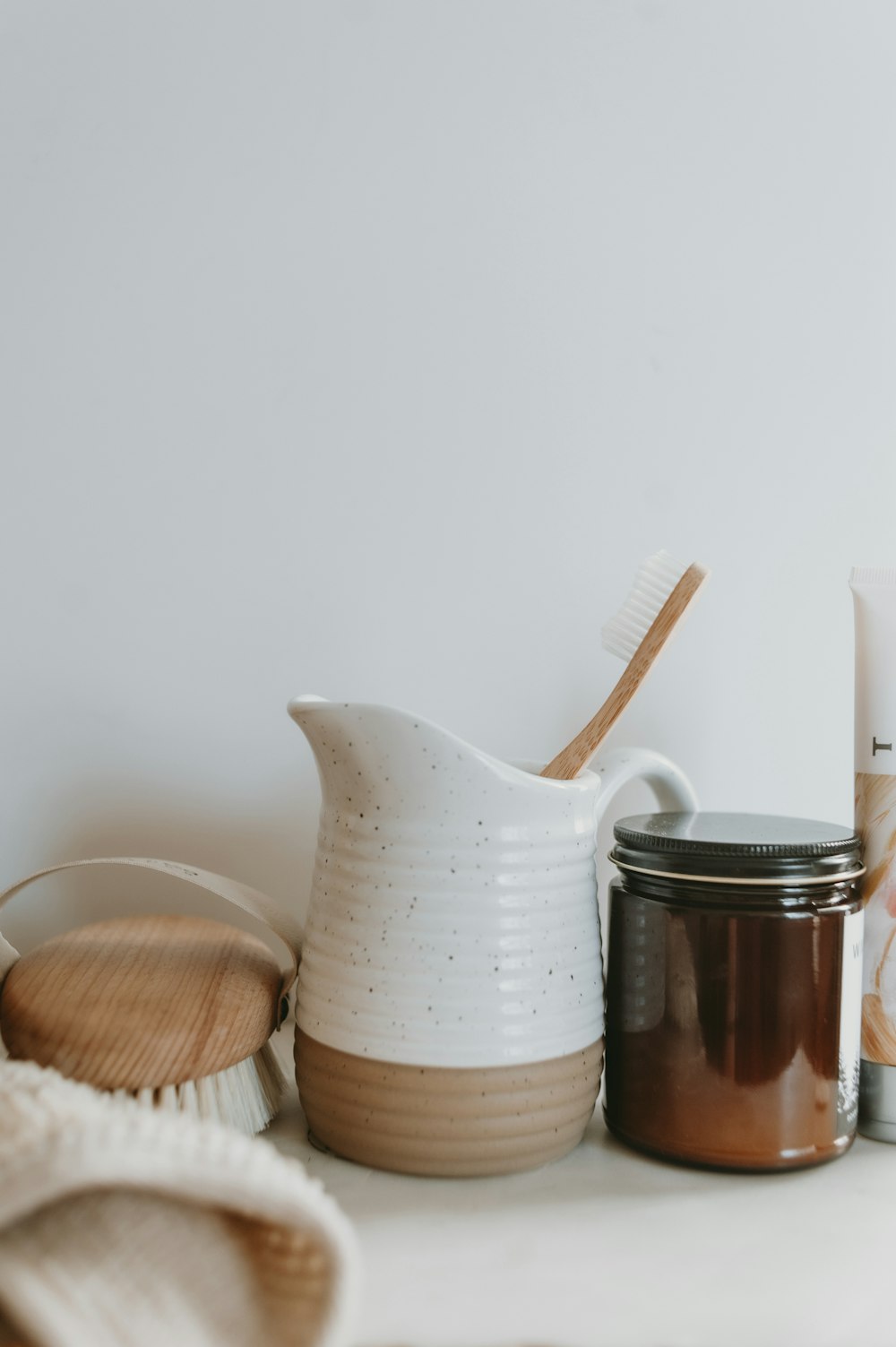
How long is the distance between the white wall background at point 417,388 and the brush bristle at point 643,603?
0.09 m

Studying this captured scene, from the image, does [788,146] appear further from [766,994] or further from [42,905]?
[42,905]

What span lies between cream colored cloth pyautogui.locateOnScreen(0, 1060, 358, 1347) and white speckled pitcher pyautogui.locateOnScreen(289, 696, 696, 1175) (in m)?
0.13

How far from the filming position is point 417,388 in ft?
2.06

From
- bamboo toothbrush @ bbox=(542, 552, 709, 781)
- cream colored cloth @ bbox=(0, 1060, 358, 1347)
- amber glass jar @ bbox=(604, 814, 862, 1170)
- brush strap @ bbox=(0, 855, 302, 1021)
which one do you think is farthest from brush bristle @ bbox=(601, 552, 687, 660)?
cream colored cloth @ bbox=(0, 1060, 358, 1347)

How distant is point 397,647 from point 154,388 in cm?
20

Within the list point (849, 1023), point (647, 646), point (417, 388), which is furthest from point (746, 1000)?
point (417, 388)

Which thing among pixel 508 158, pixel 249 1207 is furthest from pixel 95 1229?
pixel 508 158

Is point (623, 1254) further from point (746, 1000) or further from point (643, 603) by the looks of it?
point (643, 603)

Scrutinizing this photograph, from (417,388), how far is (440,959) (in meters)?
0.34

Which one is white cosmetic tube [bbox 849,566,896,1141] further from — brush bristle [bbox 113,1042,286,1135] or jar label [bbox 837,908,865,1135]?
brush bristle [bbox 113,1042,286,1135]

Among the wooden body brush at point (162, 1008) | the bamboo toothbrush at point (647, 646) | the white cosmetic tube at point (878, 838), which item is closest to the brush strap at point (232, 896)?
the wooden body brush at point (162, 1008)

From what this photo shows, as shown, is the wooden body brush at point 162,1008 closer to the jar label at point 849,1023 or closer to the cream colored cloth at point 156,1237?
the cream colored cloth at point 156,1237

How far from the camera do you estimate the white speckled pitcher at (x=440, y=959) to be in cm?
44

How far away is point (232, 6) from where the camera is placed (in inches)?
24.2
